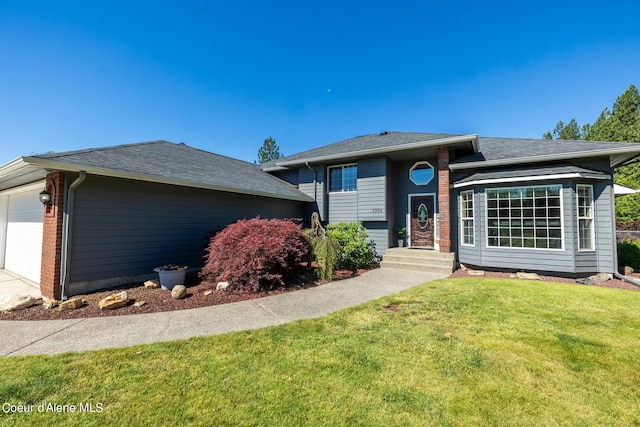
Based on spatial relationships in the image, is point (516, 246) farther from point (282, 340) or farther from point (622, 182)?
point (622, 182)

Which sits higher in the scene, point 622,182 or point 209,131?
point 209,131

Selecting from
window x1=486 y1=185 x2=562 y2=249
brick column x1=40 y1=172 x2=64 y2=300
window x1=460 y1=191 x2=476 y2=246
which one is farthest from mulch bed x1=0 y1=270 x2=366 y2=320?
window x1=486 y1=185 x2=562 y2=249

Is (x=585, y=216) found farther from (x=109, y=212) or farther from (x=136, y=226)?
(x=109, y=212)

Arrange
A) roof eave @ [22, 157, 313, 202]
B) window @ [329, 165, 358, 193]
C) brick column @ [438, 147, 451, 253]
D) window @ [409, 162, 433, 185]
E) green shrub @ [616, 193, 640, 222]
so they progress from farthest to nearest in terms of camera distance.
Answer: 1. green shrub @ [616, 193, 640, 222]
2. window @ [329, 165, 358, 193]
3. window @ [409, 162, 433, 185]
4. brick column @ [438, 147, 451, 253]
5. roof eave @ [22, 157, 313, 202]

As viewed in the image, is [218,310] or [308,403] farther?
[218,310]

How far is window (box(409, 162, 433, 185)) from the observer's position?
33.0 feet

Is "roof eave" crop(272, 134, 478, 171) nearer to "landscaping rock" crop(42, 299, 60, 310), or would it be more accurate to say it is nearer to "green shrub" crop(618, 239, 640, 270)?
"green shrub" crop(618, 239, 640, 270)

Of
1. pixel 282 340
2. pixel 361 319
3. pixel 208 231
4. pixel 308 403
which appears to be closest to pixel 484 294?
pixel 361 319

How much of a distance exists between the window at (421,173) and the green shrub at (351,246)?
3.47 meters

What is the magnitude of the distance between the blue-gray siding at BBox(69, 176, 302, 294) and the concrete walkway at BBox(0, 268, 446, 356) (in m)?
1.88

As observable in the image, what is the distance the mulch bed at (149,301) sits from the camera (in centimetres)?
439

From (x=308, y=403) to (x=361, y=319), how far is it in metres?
2.13

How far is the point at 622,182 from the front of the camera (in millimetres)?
16797

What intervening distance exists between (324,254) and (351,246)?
1679mm
